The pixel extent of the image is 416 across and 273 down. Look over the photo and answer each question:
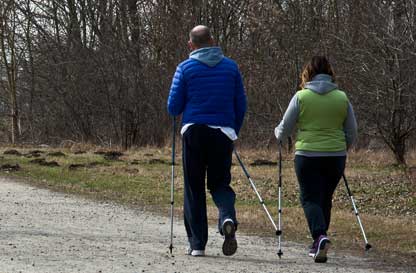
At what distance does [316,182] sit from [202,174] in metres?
1.07

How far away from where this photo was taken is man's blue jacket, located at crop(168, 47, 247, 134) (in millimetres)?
7797

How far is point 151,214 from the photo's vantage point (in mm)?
11531

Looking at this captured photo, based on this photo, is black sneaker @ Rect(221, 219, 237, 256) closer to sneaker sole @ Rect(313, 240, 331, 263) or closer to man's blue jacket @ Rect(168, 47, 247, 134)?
sneaker sole @ Rect(313, 240, 331, 263)

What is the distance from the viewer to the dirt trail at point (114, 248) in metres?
7.39

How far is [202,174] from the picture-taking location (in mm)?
7977

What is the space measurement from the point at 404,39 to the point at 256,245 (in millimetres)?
10028

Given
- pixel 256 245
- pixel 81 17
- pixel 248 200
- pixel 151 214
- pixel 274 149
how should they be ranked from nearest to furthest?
pixel 256 245 → pixel 151 214 → pixel 248 200 → pixel 274 149 → pixel 81 17

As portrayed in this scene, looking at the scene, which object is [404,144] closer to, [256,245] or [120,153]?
[120,153]

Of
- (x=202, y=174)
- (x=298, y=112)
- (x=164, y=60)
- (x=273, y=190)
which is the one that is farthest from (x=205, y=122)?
(x=164, y=60)

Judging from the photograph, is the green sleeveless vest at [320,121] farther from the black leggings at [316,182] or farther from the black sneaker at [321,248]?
the black sneaker at [321,248]

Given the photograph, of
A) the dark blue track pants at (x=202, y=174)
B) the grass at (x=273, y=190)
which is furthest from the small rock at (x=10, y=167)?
the dark blue track pants at (x=202, y=174)

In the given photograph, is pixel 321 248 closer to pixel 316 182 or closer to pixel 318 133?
pixel 316 182

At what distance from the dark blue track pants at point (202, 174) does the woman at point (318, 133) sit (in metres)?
0.69

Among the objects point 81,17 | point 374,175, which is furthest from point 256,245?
point 81,17
